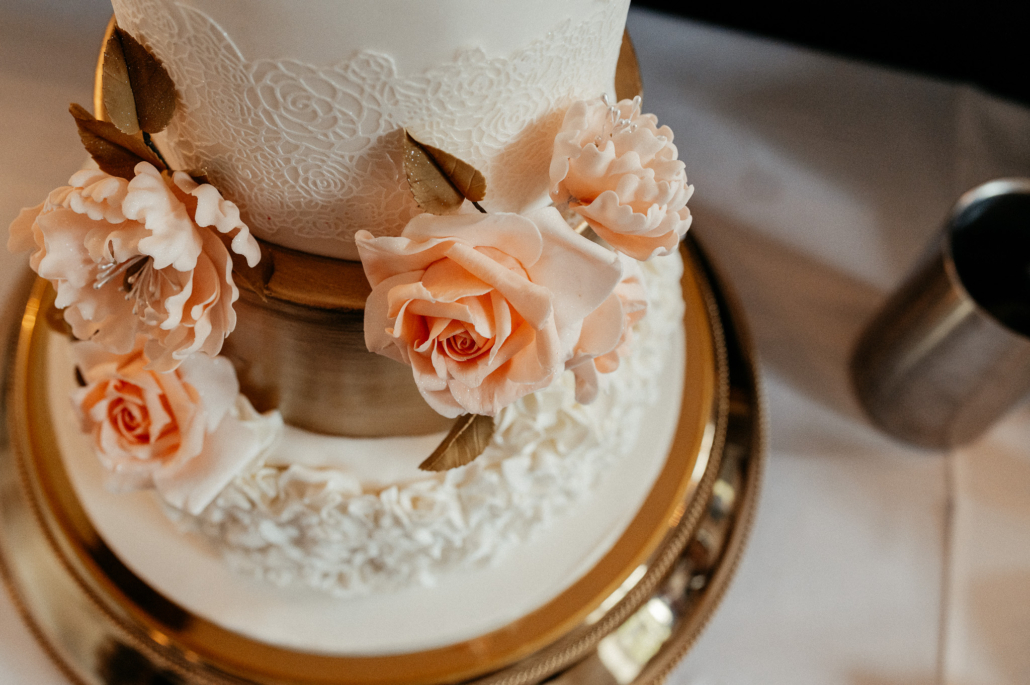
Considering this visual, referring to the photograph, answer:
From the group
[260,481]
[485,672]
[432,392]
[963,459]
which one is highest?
[432,392]

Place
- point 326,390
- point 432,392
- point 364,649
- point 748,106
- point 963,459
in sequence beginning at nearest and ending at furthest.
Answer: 1. point 432,392
2. point 326,390
3. point 364,649
4. point 963,459
5. point 748,106

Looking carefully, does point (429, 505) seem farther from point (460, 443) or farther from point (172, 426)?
point (172, 426)

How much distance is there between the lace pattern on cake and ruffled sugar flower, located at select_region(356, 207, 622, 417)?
21 centimetres

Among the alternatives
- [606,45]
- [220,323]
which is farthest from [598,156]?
[220,323]

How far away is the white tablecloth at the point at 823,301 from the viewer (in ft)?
3.15

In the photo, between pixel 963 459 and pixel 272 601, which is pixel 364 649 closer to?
pixel 272 601

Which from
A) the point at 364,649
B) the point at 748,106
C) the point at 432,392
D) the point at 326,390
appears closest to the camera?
the point at 432,392

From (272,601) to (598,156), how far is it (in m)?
0.54

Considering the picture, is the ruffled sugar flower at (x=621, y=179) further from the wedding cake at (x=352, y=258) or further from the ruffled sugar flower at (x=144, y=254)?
the ruffled sugar flower at (x=144, y=254)

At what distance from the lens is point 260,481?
608 mm

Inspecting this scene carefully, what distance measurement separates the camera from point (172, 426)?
0.59 meters

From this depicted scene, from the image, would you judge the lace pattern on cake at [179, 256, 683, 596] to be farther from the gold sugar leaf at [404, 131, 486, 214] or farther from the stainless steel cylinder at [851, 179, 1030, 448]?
the stainless steel cylinder at [851, 179, 1030, 448]

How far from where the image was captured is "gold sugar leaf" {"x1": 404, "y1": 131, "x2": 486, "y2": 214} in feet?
1.39

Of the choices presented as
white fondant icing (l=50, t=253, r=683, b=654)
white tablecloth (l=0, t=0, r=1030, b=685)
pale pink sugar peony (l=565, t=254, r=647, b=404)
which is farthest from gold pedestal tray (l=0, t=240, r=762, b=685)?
pale pink sugar peony (l=565, t=254, r=647, b=404)
